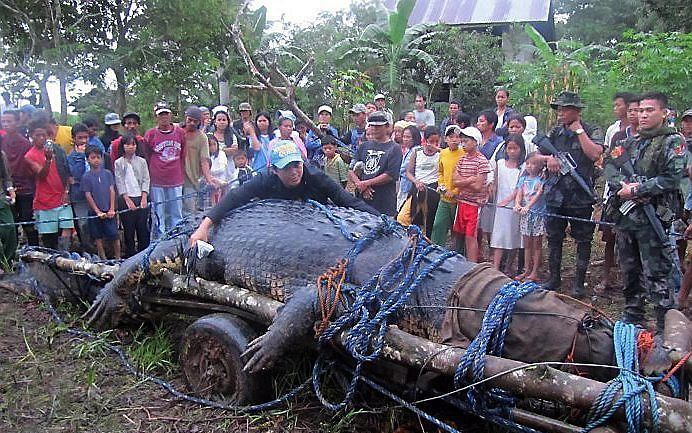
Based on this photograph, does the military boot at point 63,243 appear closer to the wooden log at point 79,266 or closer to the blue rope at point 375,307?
the wooden log at point 79,266

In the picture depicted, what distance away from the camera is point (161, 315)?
13.5 ft

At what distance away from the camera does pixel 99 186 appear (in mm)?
6172

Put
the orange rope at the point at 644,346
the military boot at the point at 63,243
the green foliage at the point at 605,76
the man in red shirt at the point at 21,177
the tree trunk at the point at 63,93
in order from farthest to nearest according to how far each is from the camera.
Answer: the tree trunk at the point at 63,93 < the green foliage at the point at 605,76 < the military boot at the point at 63,243 < the man in red shirt at the point at 21,177 < the orange rope at the point at 644,346

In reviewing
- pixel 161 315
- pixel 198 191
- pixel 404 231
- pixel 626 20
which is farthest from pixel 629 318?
pixel 626 20

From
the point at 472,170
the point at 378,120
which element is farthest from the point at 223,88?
the point at 472,170

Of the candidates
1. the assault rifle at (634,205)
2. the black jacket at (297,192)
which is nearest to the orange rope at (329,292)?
the black jacket at (297,192)

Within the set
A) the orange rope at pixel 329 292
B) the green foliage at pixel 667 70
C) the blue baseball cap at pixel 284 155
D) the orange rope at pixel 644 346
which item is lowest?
the orange rope at pixel 644 346

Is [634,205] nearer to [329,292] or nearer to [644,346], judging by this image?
[644,346]

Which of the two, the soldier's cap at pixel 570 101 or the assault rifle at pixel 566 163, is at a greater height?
the soldier's cap at pixel 570 101

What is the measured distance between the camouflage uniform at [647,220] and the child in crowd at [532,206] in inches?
40.5

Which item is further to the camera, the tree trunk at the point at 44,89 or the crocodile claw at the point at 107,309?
the tree trunk at the point at 44,89

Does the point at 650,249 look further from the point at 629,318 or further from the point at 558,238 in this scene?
the point at 558,238

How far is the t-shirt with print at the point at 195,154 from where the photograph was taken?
688cm

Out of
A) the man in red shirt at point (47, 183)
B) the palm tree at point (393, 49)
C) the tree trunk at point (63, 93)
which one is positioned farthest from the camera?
the palm tree at point (393, 49)
